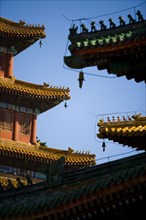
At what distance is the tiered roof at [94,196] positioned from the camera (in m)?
19.1

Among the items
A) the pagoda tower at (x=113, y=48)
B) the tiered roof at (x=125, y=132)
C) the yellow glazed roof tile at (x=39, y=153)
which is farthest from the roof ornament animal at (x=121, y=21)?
the yellow glazed roof tile at (x=39, y=153)

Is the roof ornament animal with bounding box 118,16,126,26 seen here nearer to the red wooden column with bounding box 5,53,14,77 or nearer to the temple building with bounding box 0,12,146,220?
the temple building with bounding box 0,12,146,220

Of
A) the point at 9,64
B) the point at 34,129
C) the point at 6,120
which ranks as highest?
the point at 9,64

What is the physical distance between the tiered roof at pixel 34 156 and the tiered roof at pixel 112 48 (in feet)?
69.4

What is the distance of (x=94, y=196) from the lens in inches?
774

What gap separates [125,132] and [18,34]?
1837 cm

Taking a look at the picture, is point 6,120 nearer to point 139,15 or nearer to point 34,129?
point 34,129

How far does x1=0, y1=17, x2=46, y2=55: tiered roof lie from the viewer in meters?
43.6

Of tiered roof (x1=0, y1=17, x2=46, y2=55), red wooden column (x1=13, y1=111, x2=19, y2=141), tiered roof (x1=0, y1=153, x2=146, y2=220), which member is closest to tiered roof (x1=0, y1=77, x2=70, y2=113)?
red wooden column (x1=13, y1=111, x2=19, y2=141)

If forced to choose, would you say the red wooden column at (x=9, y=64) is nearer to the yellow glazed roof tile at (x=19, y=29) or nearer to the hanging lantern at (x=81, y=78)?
the yellow glazed roof tile at (x=19, y=29)

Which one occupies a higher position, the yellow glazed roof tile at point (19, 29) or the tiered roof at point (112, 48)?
the yellow glazed roof tile at point (19, 29)

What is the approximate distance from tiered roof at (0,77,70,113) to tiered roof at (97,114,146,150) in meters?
15.2

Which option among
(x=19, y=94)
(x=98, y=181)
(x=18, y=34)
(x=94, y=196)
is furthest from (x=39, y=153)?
(x=94, y=196)

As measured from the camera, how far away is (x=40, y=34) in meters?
44.0
